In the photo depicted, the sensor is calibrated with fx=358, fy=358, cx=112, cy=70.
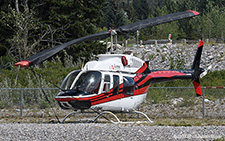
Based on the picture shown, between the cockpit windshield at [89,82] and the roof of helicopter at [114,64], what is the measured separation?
555mm

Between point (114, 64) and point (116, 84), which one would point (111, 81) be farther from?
point (114, 64)

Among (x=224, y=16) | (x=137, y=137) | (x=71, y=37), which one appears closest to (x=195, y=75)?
(x=137, y=137)

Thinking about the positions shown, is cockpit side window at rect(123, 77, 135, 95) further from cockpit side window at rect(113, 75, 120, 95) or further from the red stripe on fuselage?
the red stripe on fuselage

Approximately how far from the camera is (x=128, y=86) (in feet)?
45.0

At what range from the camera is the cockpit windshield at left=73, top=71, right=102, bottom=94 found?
1273cm

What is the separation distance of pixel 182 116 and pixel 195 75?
8.86ft

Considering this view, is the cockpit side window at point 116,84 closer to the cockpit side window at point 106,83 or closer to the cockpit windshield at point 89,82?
the cockpit side window at point 106,83

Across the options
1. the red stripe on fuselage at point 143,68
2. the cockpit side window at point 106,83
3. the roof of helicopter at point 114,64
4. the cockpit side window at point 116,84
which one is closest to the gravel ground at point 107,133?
the cockpit side window at point 106,83

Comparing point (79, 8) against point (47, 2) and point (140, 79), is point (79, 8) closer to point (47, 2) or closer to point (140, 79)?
point (47, 2)

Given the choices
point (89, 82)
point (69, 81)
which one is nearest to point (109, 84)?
point (89, 82)

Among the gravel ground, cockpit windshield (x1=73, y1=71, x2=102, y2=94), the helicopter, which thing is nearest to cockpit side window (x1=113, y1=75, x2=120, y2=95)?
the helicopter

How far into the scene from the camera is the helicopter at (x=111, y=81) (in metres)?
12.7

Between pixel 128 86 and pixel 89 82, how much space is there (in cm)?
173

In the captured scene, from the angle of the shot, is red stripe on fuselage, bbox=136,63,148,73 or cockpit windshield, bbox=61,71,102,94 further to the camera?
red stripe on fuselage, bbox=136,63,148,73
